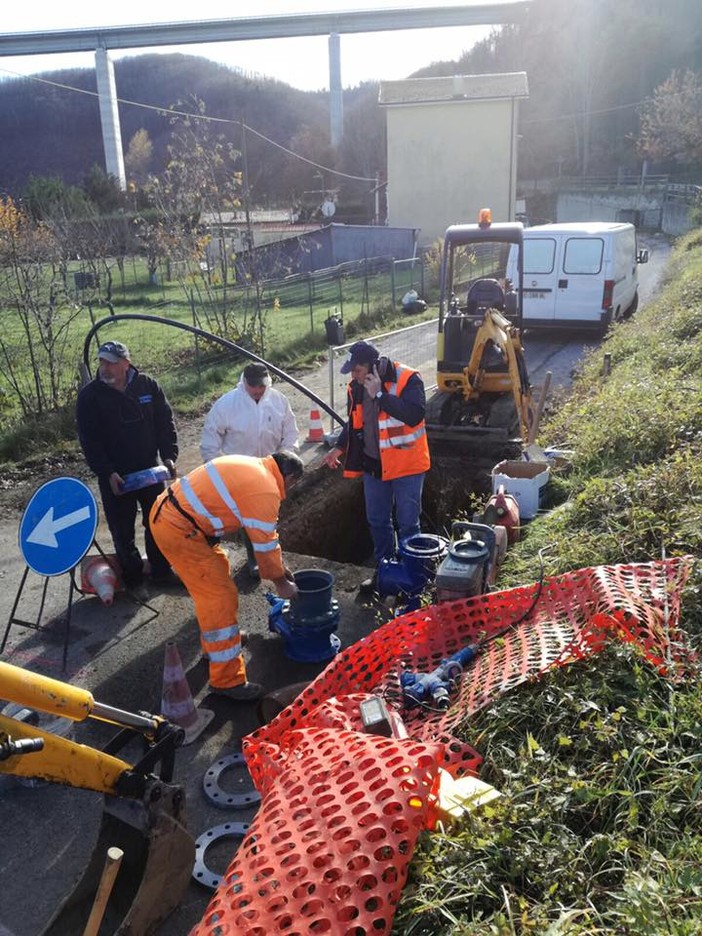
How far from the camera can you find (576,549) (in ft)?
15.4

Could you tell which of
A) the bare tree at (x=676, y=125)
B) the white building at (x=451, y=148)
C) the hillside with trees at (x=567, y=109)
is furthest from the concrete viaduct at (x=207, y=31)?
the white building at (x=451, y=148)

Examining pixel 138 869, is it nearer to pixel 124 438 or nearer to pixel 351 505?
pixel 124 438

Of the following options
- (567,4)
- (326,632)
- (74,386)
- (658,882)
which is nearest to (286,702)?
(326,632)

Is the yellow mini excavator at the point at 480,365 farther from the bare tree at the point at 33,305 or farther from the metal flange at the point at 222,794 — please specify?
the metal flange at the point at 222,794

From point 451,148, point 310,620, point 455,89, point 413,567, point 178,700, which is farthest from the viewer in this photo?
point 451,148

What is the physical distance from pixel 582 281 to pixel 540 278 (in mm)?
859

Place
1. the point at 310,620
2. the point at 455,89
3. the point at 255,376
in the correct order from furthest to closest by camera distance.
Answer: the point at 455,89 → the point at 255,376 → the point at 310,620

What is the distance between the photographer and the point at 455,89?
2992 cm

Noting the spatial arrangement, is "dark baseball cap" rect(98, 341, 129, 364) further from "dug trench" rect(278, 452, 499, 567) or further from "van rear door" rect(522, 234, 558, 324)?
"van rear door" rect(522, 234, 558, 324)

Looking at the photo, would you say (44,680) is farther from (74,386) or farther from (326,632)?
(74,386)

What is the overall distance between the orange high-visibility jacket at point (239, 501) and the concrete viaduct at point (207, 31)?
5051 cm

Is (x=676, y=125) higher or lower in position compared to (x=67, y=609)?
higher

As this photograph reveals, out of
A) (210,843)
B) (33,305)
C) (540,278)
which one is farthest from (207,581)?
(540,278)

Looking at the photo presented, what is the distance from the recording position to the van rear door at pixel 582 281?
14141 mm
